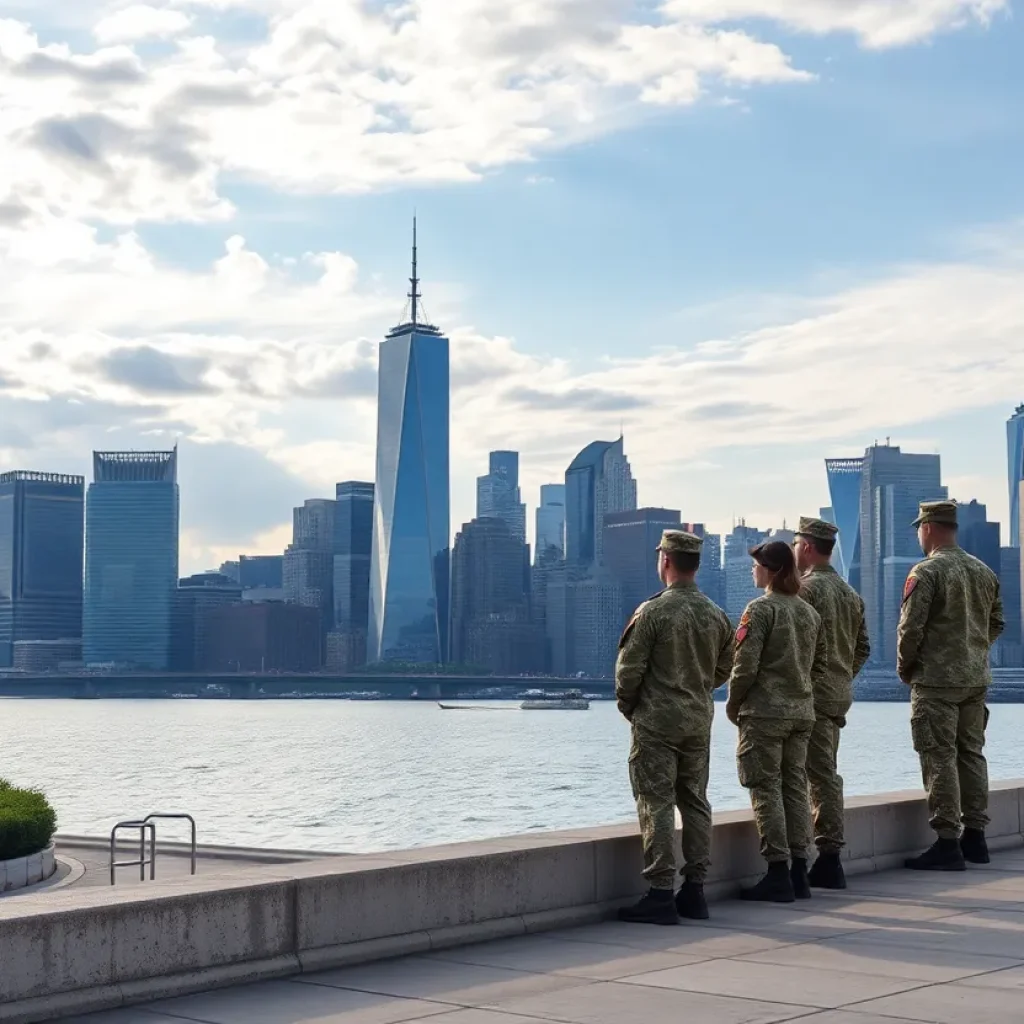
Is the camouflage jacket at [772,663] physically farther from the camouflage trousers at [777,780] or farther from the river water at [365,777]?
the river water at [365,777]

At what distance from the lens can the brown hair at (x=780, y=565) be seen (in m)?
11.0

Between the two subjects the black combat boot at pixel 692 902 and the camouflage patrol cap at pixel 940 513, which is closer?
the black combat boot at pixel 692 902

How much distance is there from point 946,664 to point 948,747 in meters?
0.63

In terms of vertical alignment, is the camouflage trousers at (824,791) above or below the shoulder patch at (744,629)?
below

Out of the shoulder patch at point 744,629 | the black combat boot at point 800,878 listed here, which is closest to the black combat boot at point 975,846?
the black combat boot at point 800,878

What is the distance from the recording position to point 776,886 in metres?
10.8

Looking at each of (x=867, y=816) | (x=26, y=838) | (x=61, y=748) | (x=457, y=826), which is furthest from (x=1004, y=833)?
(x=61, y=748)

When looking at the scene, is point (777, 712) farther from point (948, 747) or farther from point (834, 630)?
point (948, 747)

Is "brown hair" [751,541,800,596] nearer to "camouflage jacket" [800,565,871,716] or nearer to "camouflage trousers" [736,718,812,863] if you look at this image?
"camouflage jacket" [800,565,871,716]

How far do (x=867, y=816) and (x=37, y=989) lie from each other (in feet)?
22.9

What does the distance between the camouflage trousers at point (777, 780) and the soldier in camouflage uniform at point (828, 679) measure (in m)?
0.43

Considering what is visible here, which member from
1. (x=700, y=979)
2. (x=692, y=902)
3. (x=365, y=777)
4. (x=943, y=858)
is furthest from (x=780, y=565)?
(x=365, y=777)

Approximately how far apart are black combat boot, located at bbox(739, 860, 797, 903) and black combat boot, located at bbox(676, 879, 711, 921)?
73cm

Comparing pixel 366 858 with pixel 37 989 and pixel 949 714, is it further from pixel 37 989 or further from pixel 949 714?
pixel 949 714
